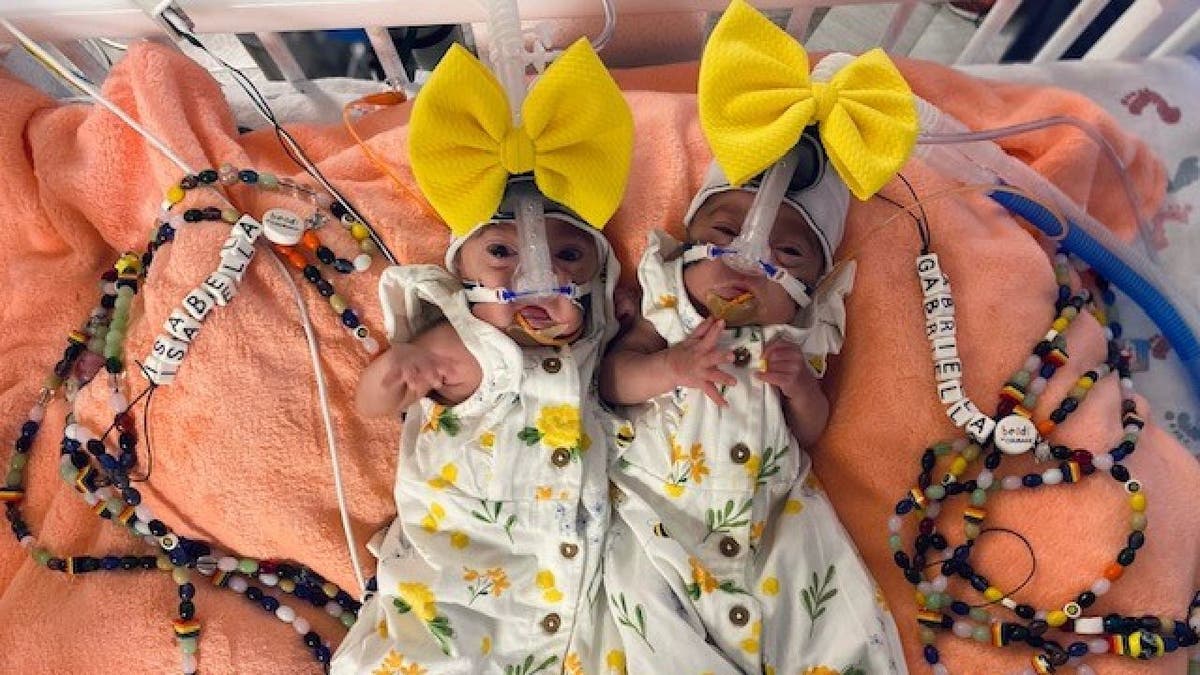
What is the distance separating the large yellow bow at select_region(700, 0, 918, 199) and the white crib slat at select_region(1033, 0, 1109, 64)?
62 cm

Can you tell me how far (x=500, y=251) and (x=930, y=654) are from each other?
795 millimetres

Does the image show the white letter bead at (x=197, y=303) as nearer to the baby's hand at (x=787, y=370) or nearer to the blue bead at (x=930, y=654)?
→ the baby's hand at (x=787, y=370)

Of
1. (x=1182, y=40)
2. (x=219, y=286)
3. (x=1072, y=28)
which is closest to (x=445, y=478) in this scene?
(x=219, y=286)

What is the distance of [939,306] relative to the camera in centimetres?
125

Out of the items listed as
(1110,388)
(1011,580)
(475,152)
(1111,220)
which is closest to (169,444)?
(475,152)

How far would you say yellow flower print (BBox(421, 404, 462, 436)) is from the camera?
1.21 metres

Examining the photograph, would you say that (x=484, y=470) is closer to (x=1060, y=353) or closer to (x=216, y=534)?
(x=216, y=534)

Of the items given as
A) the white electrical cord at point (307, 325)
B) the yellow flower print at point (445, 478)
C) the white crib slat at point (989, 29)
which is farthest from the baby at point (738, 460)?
the white crib slat at point (989, 29)

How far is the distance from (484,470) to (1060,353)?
82 cm

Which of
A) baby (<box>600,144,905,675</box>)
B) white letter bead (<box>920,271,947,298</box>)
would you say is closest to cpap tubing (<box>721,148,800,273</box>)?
baby (<box>600,144,905,675</box>)

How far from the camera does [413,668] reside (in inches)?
43.5

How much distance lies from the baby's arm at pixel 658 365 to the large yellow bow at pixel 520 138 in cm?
21

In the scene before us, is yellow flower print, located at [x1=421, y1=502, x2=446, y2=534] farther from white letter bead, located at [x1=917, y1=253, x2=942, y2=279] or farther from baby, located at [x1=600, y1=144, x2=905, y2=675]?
white letter bead, located at [x1=917, y1=253, x2=942, y2=279]

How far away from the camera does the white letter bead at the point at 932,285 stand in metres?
1.26
